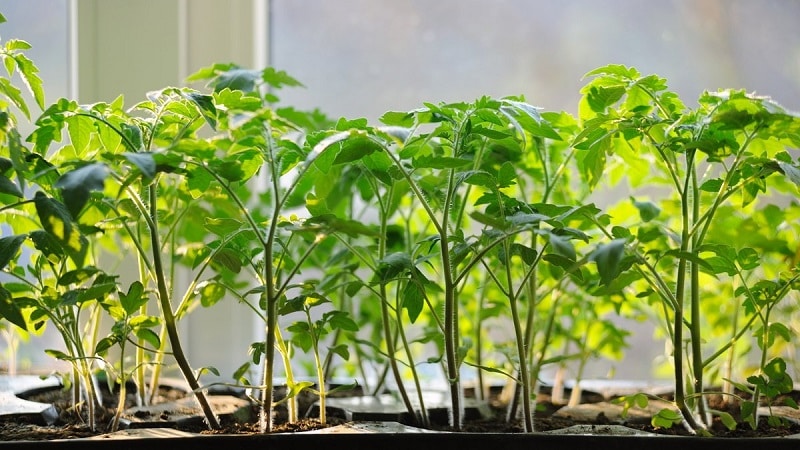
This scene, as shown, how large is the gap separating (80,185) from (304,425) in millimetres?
397

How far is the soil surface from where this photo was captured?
857mm

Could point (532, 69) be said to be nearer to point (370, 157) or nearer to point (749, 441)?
point (370, 157)

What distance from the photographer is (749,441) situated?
78 centimetres

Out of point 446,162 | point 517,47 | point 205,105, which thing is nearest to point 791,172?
point 446,162

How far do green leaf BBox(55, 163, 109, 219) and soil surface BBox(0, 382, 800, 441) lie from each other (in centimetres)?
34

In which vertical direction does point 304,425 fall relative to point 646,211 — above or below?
below

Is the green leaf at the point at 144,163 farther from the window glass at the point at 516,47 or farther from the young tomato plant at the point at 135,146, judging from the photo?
the window glass at the point at 516,47

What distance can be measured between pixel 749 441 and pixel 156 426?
64cm

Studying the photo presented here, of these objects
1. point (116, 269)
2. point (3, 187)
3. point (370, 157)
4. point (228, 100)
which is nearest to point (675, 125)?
point (370, 157)

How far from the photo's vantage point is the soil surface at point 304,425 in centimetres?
86

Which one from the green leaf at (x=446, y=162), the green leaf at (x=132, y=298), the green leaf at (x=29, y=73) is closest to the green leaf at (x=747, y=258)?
the green leaf at (x=446, y=162)

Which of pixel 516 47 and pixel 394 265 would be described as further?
pixel 516 47

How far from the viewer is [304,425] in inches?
34.5

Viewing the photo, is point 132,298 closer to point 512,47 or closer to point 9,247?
point 9,247
